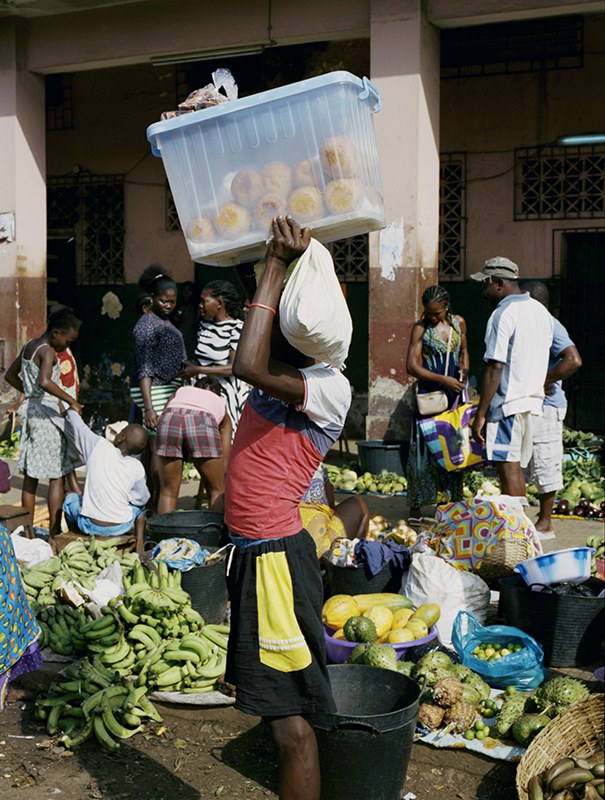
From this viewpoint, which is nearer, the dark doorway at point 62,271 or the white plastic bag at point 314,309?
the white plastic bag at point 314,309

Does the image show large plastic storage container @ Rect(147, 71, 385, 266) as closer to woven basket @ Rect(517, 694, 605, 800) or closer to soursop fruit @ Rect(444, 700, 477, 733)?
woven basket @ Rect(517, 694, 605, 800)

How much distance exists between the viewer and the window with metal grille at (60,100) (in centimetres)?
1366

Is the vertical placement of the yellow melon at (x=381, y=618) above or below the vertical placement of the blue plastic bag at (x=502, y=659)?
above

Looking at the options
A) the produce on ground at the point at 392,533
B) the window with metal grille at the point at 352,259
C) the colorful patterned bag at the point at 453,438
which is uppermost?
the window with metal grille at the point at 352,259

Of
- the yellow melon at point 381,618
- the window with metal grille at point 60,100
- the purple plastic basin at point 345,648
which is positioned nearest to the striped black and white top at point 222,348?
the yellow melon at point 381,618

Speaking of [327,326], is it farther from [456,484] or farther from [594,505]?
[594,505]

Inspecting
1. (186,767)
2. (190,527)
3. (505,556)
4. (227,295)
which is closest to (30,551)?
(190,527)

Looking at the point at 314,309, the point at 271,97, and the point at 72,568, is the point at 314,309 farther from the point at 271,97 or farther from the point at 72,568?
the point at 72,568

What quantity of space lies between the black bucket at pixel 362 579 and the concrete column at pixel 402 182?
14.0 feet

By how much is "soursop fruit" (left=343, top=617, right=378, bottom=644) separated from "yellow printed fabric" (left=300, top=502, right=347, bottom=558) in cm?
103

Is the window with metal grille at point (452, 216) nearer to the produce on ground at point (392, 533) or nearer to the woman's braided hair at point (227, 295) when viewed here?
the woman's braided hair at point (227, 295)

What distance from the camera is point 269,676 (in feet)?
10.2

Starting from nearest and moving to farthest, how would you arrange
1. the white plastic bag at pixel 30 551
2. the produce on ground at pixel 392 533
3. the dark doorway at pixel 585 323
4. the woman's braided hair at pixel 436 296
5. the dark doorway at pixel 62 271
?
the white plastic bag at pixel 30 551
the produce on ground at pixel 392 533
the woman's braided hair at pixel 436 296
the dark doorway at pixel 585 323
the dark doorway at pixel 62 271

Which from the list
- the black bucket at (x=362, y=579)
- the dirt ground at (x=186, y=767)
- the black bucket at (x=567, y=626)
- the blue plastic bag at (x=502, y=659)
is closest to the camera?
the dirt ground at (x=186, y=767)
